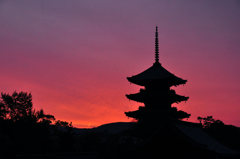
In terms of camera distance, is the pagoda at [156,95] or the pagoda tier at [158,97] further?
the pagoda tier at [158,97]

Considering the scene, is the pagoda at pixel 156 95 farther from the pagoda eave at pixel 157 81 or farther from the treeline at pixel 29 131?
the treeline at pixel 29 131

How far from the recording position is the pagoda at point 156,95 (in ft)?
111

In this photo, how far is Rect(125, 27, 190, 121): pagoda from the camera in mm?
33719

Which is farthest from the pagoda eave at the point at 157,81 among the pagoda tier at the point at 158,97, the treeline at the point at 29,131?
the treeline at the point at 29,131

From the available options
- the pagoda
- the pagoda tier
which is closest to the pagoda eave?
the pagoda

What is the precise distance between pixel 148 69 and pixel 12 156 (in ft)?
58.1

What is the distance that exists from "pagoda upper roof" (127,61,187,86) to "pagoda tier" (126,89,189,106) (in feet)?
3.47

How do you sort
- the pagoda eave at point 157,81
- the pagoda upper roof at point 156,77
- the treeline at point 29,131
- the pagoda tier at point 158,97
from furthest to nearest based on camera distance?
the treeline at point 29,131, the pagoda eave at point 157,81, the pagoda tier at point 158,97, the pagoda upper roof at point 156,77

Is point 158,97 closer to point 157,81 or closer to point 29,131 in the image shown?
point 157,81

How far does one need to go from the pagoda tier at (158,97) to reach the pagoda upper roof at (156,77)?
1058mm

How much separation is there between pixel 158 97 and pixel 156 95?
11.9 inches

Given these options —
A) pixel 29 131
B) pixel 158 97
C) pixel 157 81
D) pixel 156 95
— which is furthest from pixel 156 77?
pixel 29 131

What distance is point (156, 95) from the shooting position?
34.2m

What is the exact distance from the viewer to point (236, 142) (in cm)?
6438
